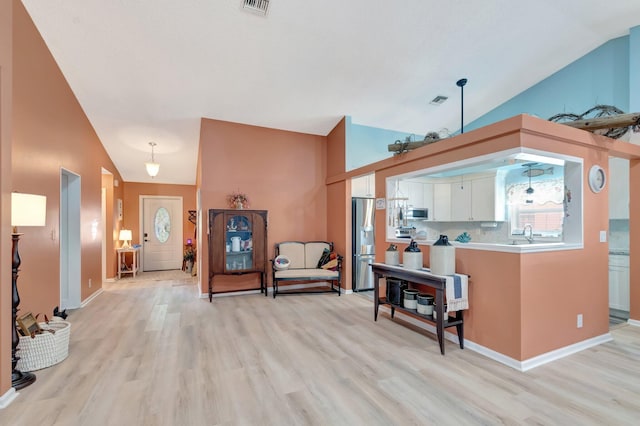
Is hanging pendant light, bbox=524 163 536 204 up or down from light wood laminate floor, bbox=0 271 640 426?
up

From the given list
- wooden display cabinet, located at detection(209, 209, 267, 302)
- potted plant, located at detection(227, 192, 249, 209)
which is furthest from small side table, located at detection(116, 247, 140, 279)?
potted plant, located at detection(227, 192, 249, 209)

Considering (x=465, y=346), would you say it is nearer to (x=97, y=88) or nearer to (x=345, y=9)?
(x=345, y=9)

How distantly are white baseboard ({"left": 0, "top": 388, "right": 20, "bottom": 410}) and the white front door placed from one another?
20.3 feet

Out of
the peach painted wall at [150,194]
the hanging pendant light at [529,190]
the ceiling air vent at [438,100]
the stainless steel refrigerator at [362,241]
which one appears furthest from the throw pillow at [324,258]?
the peach painted wall at [150,194]

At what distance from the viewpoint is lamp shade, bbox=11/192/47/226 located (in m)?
2.23

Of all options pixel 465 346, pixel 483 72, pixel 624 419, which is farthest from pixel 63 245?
pixel 483 72

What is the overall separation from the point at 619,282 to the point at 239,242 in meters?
5.62

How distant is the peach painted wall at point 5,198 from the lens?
6.75 ft

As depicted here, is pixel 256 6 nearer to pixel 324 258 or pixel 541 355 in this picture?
pixel 324 258

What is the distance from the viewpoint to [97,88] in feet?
14.1

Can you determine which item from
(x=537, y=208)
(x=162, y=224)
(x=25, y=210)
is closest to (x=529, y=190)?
(x=537, y=208)

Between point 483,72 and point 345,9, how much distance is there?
2.58 metres

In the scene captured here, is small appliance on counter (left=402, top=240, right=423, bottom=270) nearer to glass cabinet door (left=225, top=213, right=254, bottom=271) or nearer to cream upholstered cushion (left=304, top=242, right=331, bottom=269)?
cream upholstered cushion (left=304, top=242, right=331, bottom=269)

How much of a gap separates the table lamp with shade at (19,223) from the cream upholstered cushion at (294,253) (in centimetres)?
355
